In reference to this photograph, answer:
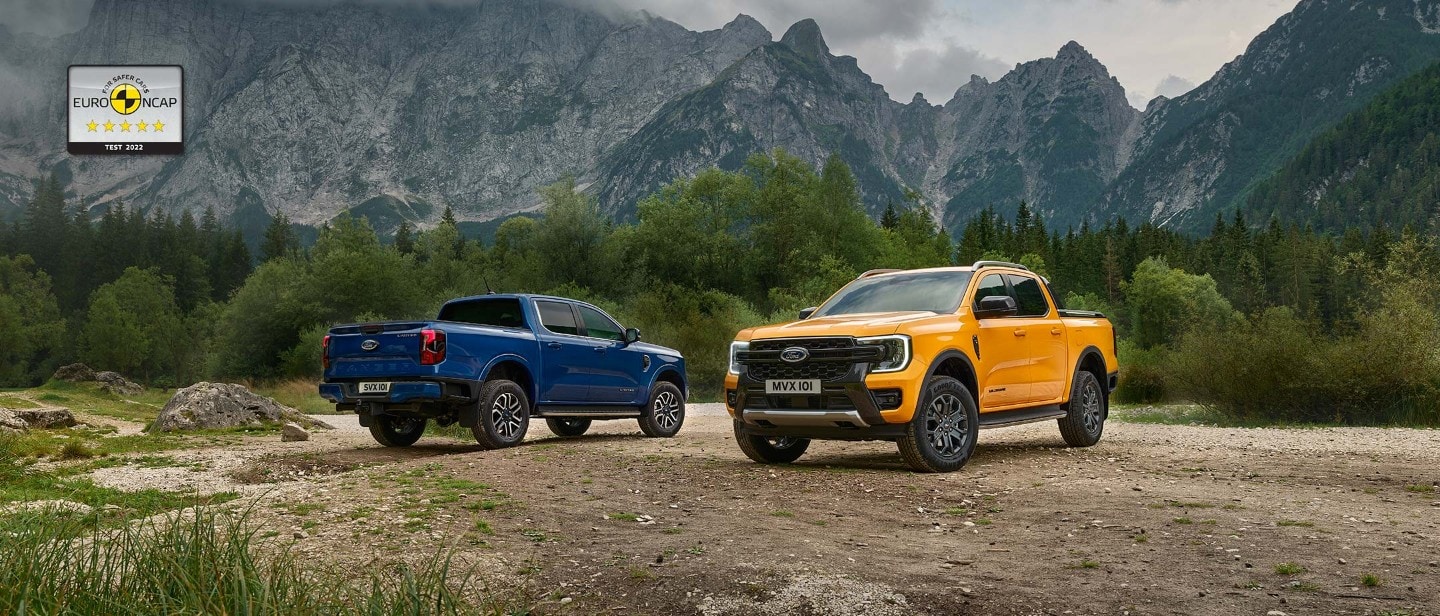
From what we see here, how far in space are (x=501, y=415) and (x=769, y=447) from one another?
11.8 ft

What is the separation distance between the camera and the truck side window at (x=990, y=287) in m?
10.5

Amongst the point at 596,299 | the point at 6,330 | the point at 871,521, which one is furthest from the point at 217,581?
the point at 6,330

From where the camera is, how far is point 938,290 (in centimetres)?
1041

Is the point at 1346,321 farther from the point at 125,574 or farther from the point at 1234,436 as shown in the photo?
the point at 125,574

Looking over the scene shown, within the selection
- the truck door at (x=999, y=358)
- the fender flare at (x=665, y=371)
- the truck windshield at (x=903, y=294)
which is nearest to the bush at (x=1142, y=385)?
the fender flare at (x=665, y=371)

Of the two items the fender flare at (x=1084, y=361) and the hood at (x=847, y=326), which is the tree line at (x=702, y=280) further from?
the fender flare at (x=1084, y=361)

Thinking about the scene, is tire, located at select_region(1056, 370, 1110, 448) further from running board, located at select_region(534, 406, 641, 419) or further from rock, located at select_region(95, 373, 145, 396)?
rock, located at select_region(95, 373, 145, 396)

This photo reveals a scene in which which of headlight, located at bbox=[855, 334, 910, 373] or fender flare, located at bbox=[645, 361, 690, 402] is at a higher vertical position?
headlight, located at bbox=[855, 334, 910, 373]

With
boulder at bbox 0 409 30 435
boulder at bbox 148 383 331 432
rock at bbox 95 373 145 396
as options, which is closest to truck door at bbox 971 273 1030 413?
boulder at bbox 148 383 331 432

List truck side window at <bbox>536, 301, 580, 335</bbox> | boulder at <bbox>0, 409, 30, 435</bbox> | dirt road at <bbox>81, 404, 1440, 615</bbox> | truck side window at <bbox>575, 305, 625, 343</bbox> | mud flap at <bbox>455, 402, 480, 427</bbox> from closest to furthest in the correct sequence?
dirt road at <bbox>81, 404, 1440, 615</bbox> → mud flap at <bbox>455, 402, 480, 427</bbox> → truck side window at <bbox>536, 301, 580, 335</bbox> → boulder at <bbox>0, 409, 30, 435</bbox> → truck side window at <bbox>575, 305, 625, 343</bbox>

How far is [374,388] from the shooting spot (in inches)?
453

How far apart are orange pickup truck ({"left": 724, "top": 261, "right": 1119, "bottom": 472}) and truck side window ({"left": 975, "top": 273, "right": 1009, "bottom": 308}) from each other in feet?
0.05

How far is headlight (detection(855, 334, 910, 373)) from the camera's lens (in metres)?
8.98

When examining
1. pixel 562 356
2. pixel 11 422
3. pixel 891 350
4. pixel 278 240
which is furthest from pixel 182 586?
pixel 278 240
